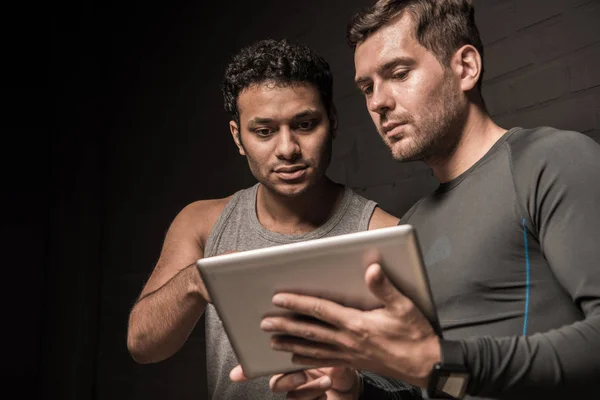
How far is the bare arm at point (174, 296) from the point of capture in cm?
150

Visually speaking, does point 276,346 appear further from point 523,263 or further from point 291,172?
point 291,172

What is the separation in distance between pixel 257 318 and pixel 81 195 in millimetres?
2703

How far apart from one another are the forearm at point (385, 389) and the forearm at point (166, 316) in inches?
17.0

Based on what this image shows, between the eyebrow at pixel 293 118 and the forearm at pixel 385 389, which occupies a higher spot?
the eyebrow at pixel 293 118

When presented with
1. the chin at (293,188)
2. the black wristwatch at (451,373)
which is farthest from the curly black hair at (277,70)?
the black wristwatch at (451,373)

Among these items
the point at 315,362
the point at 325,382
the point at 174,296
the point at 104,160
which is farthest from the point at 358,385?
the point at 104,160

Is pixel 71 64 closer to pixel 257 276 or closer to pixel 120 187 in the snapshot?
pixel 120 187

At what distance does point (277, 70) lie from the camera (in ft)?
5.69

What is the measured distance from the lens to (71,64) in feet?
11.7

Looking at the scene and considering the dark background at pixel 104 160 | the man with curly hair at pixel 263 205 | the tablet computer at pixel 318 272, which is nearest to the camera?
the tablet computer at pixel 318 272

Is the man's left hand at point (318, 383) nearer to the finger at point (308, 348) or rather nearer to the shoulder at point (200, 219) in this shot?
the finger at point (308, 348)

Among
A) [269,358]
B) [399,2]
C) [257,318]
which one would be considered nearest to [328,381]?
[269,358]

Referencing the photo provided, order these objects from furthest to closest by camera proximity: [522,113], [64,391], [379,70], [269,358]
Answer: [64,391] < [522,113] < [379,70] < [269,358]

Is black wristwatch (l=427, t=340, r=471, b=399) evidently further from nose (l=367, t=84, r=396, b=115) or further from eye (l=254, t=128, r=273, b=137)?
eye (l=254, t=128, r=273, b=137)
